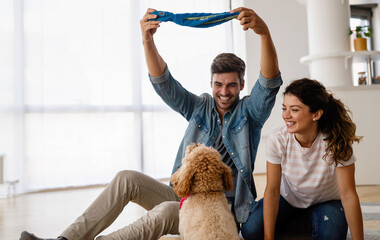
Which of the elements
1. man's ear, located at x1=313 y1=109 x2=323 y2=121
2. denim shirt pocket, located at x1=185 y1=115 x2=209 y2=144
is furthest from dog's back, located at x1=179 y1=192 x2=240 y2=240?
man's ear, located at x1=313 y1=109 x2=323 y2=121

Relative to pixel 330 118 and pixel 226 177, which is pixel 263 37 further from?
pixel 226 177

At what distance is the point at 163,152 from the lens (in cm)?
457

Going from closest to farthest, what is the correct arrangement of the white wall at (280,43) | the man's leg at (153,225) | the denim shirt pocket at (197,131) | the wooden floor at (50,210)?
the man's leg at (153,225), the denim shirt pocket at (197,131), the wooden floor at (50,210), the white wall at (280,43)

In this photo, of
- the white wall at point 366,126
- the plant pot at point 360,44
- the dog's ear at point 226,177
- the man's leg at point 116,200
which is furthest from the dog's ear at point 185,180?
the plant pot at point 360,44

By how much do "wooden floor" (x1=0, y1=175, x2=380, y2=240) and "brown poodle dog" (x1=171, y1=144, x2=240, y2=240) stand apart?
97cm

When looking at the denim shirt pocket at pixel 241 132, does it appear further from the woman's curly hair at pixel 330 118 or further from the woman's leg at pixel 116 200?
the woman's leg at pixel 116 200

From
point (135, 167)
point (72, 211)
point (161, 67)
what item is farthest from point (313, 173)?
point (135, 167)

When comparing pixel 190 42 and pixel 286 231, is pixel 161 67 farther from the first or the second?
pixel 190 42

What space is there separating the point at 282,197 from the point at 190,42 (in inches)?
130

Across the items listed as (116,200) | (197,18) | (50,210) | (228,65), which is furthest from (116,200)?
(50,210)

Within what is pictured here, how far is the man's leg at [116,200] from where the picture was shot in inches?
60.1

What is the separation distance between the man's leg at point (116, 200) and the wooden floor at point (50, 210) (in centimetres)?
57

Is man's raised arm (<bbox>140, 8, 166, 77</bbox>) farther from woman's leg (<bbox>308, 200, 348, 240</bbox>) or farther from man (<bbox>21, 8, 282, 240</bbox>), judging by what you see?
woman's leg (<bbox>308, 200, 348, 240</bbox>)

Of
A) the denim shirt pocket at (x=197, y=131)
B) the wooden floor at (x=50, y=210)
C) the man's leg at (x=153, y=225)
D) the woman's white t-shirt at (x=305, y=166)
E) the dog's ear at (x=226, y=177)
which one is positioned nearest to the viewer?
the dog's ear at (x=226, y=177)
